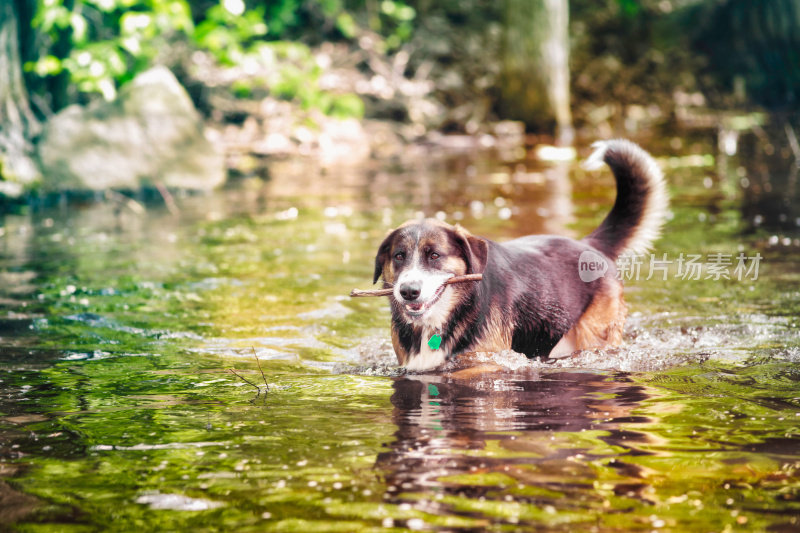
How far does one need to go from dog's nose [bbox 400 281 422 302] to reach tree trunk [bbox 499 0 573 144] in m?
14.2

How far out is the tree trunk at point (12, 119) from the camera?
1254 centimetres

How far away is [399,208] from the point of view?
11094 mm

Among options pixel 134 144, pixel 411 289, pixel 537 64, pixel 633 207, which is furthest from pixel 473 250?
pixel 537 64

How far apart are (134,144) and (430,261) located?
9402mm

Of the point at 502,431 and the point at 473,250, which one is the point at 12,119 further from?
the point at 502,431

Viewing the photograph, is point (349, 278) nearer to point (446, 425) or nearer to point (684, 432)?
point (446, 425)

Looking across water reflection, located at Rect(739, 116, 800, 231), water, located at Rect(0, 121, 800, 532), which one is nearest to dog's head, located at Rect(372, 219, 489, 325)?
water, located at Rect(0, 121, 800, 532)

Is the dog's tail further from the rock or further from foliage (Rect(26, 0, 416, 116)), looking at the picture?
the rock

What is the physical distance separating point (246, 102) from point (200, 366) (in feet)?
47.2

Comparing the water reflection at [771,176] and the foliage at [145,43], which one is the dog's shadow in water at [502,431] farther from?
the foliage at [145,43]

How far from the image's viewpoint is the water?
10.2 ft

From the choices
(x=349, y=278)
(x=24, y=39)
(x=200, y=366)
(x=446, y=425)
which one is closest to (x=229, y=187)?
(x=24, y=39)

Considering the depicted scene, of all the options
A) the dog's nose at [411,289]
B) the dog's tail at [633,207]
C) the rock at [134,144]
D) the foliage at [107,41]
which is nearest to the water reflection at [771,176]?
the dog's tail at [633,207]

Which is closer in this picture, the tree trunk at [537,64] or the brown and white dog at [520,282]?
the brown and white dog at [520,282]
